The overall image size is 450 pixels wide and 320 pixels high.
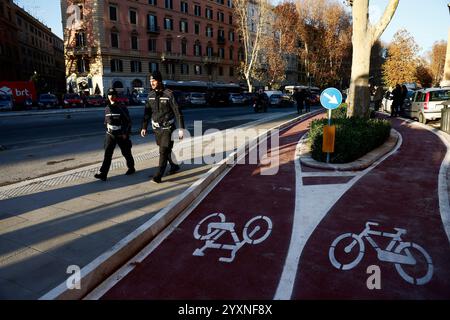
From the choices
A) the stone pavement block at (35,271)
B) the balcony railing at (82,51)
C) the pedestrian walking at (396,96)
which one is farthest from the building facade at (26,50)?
the stone pavement block at (35,271)

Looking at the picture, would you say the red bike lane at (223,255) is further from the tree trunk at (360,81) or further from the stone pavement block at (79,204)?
the tree trunk at (360,81)

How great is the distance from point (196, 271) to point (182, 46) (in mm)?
54997

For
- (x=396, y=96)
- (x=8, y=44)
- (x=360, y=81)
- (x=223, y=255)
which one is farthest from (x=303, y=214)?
(x=8, y=44)

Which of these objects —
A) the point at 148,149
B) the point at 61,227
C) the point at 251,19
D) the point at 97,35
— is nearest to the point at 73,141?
the point at 148,149

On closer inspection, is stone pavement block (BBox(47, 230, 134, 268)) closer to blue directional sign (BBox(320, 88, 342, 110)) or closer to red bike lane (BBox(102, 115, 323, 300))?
red bike lane (BBox(102, 115, 323, 300))

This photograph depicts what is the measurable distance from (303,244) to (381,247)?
2.98 feet

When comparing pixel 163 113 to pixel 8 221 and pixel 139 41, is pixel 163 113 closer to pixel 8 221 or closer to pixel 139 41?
pixel 8 221

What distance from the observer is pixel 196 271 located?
364 centimetres

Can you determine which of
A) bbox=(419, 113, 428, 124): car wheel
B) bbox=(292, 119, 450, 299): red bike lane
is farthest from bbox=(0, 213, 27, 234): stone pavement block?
bbox=(419, 113, 428, 124): car wheel

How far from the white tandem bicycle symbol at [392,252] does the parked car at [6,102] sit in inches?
1330

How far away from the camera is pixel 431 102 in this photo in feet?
48.6
